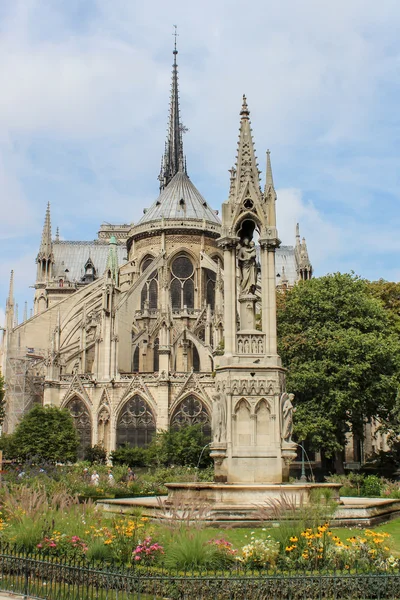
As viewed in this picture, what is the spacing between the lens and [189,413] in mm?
51500

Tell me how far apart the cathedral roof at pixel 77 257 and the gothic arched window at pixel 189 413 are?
40602 mm

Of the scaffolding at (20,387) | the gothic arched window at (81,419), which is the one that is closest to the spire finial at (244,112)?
the gothic arched window at (81,419)

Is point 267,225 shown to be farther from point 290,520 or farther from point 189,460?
point 189,460

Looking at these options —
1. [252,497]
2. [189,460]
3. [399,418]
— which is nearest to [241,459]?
[252,497]

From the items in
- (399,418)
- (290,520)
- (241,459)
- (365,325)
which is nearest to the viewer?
(290,520)

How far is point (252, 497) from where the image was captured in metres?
13.6

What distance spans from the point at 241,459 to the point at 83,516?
4.98 meters

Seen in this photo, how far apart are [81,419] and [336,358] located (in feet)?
78.9

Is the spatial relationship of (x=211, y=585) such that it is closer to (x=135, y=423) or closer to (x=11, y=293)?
(x=135, y=423)

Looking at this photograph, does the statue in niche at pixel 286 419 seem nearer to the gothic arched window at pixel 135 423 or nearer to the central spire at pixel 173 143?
the gothic arched window at pixel 135 423

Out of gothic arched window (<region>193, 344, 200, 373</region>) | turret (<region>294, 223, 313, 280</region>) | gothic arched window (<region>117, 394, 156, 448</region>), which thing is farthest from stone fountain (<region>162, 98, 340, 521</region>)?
turret (<region>294, 223, 313, 280</region>)

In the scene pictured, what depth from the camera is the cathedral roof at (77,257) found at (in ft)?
299

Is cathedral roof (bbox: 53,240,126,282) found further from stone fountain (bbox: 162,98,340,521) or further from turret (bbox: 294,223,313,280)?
stone fountain (bbox: 162,98,340,521)

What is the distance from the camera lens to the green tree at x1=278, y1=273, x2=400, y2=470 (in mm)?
34438
